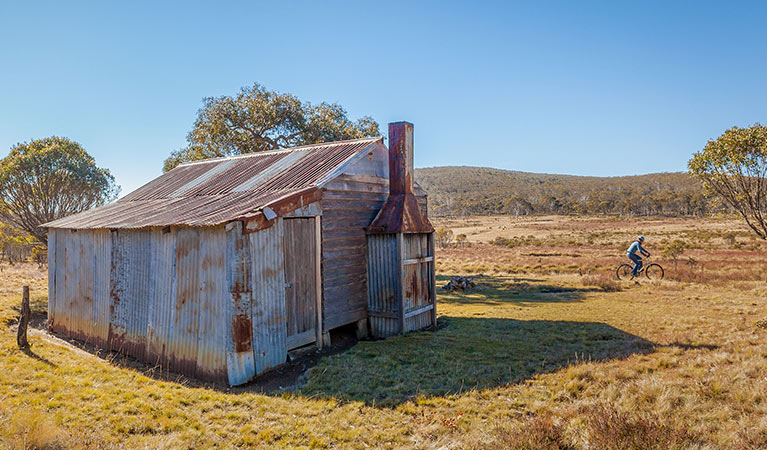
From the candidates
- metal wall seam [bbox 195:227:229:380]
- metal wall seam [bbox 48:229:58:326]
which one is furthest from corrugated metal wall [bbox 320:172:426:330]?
metal wall seam [bbox 48:229:58:326]

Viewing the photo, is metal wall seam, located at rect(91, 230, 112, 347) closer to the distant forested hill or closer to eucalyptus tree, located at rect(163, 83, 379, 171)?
eucalyptus tree, located at rect(163, 83, 379, 171)

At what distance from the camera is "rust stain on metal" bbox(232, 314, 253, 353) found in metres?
7.58

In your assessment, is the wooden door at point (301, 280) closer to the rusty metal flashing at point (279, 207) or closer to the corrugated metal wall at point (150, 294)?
the rusty metal flashing at point (279, 207)

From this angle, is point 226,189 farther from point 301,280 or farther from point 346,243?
point 301,280

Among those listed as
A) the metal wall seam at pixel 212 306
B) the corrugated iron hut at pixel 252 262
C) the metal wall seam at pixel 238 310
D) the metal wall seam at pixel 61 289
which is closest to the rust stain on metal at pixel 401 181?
the corrugated iron hut at pixel 252 262

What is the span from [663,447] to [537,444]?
4.15 feet

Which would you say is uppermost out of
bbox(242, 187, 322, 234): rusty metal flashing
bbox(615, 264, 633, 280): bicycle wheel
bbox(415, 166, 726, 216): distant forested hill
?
bbox(415, 166, 726, 216): distant forested hill

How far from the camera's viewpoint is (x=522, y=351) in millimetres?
9086

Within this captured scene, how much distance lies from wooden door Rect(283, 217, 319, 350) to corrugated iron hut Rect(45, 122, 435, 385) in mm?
22

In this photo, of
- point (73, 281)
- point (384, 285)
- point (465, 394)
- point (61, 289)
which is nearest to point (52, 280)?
point (61, 289)

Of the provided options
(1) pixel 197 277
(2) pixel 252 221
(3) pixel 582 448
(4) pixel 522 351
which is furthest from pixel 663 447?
(1) pixel 197 277

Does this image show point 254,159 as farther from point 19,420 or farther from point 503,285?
point 503,285

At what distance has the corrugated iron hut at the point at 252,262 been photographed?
7855 mm

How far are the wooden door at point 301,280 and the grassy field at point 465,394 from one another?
1.03 metres
